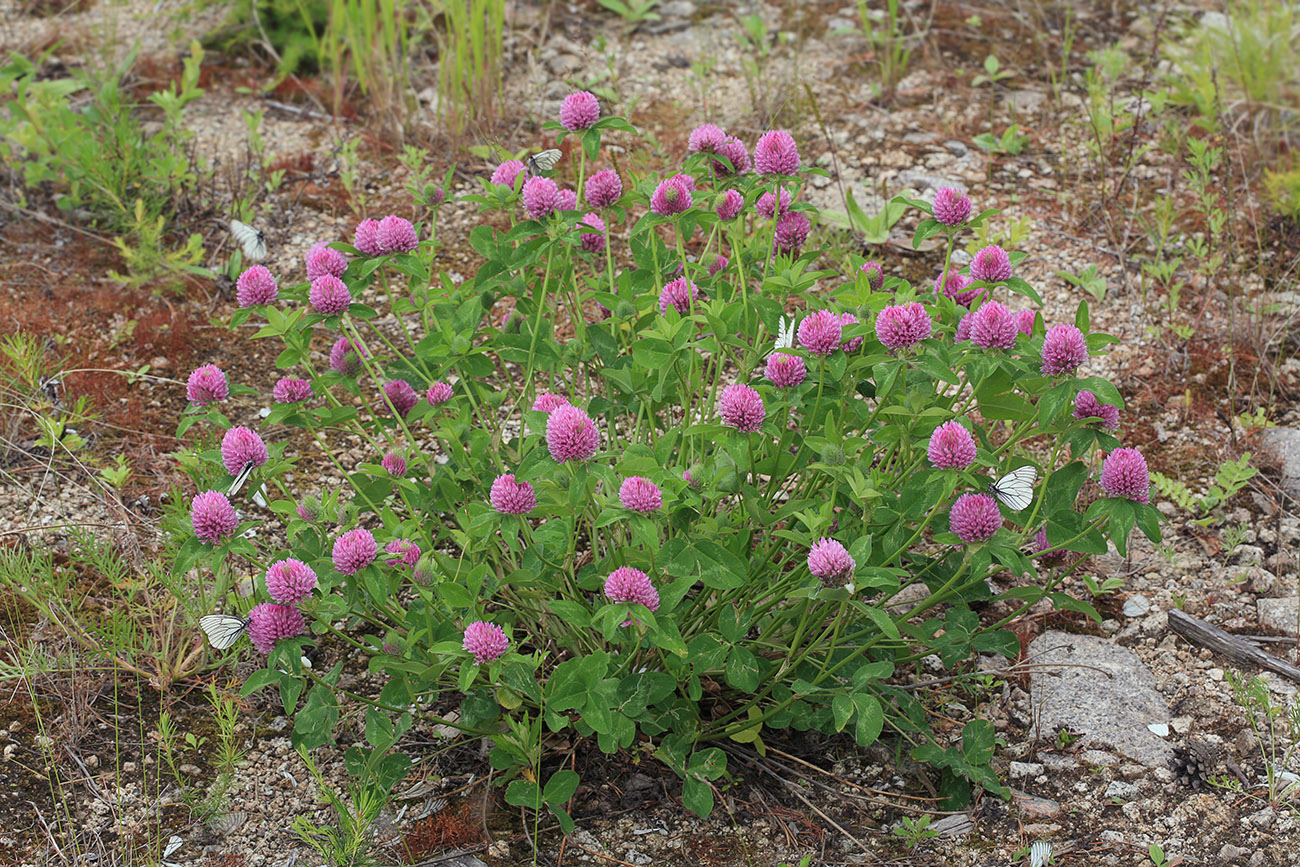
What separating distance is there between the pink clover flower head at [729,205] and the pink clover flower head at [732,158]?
0.16 ft

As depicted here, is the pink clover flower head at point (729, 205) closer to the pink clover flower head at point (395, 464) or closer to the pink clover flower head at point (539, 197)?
the pink clover flower head at point (539, 197)

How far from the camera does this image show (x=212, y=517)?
81.4 inches

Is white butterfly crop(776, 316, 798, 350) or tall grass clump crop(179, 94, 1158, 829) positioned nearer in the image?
tall grass clump crop(179, 94, 1158, 829)

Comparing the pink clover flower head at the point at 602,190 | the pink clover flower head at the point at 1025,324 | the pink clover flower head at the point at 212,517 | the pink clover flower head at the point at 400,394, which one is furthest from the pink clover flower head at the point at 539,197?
the pink clover flower head at the point at 1025,324

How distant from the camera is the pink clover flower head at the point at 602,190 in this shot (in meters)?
2.47

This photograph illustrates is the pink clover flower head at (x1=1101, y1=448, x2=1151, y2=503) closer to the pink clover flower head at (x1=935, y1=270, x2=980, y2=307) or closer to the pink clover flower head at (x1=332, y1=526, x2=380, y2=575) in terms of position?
the pink clover flower head at (x1=935, y1=270, x2=980, y2=307)

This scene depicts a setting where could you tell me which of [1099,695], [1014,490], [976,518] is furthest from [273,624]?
[1099,695]

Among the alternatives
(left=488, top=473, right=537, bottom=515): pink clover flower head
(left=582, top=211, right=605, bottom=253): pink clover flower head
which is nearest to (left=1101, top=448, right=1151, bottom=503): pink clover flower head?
(left=488, top=473, right=537, bottom=515): pink clover flower head

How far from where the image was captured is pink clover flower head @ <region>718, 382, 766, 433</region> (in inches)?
80.0

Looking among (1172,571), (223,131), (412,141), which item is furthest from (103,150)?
(1172,571)

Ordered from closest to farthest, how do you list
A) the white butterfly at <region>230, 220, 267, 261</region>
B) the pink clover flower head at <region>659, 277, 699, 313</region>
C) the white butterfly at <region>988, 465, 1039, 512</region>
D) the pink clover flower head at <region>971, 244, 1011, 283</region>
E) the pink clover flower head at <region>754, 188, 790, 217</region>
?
the white butterfly at <region>988, 465, 1039, 512</region>
the pink clover flower head at <region>971, 244, 1011, 283</region>
the pink clover flower head at <region>659, 277, 699, 313</region>
the pink clover flower head at <region>754, 188, 790, 217</region>
the white butterfly at <region>230, 220, 267, 261</region>

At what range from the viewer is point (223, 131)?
498cm

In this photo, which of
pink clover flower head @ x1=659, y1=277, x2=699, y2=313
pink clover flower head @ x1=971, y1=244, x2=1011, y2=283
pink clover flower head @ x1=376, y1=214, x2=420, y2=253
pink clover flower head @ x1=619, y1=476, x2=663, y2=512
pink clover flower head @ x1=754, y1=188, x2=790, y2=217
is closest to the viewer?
pink clover flower head @ x1=619, y1=476, x2=663, y2=512

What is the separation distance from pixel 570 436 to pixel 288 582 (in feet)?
2.02
